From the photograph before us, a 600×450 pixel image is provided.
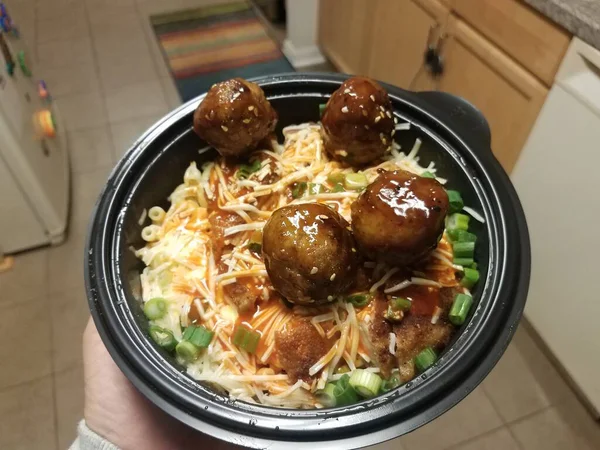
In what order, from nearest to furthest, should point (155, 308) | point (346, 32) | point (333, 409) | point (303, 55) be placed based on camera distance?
1. point (333, 409)
2. point (155, 308)
3. point (346, 32)
4. point (303, 55)

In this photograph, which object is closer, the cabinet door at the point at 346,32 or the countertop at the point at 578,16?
the countertop at the point at 578,16

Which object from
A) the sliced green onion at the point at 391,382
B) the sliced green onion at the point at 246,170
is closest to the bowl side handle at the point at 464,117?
the sliced green onion at the point at 246,170

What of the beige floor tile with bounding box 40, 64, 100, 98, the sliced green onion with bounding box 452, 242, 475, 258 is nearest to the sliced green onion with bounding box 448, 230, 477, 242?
the sliced green onion with bounding box 452, 242, 475, 258

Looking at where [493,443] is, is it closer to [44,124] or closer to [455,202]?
[455,202]

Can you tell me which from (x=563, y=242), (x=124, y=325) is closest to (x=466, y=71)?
(x=563, y=242)

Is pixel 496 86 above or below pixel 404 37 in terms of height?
above

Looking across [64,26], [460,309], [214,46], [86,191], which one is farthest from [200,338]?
[64,26]

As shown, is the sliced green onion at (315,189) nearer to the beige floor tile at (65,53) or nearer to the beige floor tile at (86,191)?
the beige floor tile at (86,191)
